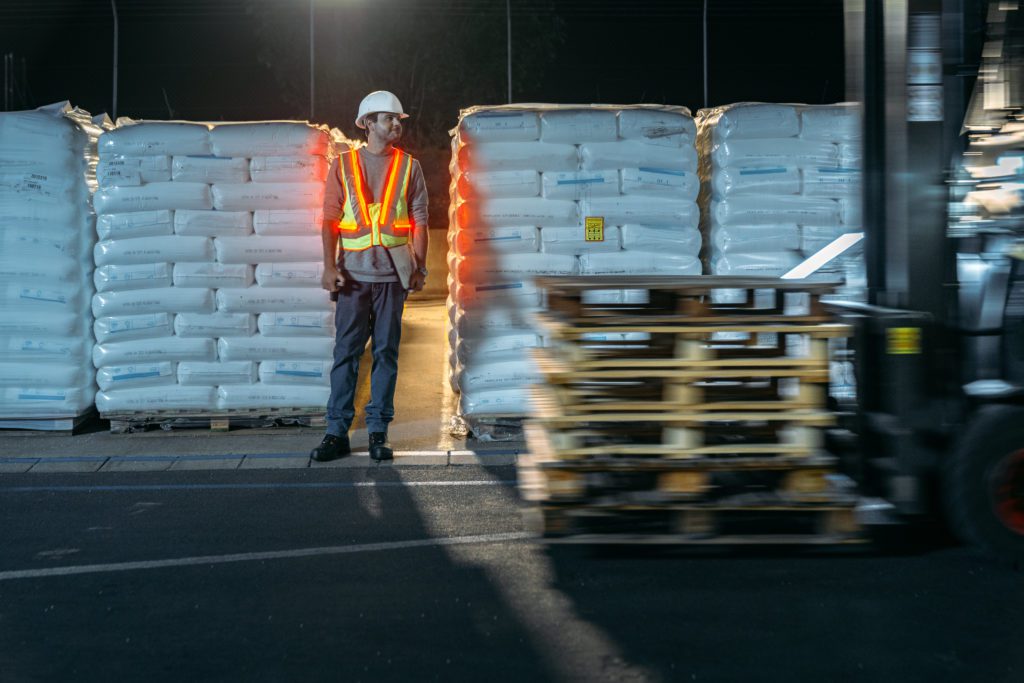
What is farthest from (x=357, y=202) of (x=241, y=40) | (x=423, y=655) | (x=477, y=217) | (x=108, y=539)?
(x=241, y=40)

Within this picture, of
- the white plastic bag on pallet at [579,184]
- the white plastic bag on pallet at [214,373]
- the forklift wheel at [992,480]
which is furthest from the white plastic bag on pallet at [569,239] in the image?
the forklift wheel at [992,480]

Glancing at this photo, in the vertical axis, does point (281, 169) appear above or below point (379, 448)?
above

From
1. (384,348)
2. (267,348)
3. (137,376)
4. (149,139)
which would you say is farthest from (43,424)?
(384,348)

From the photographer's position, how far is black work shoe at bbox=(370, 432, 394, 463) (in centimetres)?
809

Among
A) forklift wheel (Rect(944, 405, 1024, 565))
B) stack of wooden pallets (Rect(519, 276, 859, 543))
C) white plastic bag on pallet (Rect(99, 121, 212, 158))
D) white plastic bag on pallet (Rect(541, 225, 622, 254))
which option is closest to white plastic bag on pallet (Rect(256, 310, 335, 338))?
white plastic bag on pallet (Rect(99, 121, 212, 158))

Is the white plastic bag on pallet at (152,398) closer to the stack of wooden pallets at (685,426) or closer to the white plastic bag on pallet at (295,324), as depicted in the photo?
the white plastic bag on pallet at (295,324)

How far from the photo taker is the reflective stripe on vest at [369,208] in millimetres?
8125

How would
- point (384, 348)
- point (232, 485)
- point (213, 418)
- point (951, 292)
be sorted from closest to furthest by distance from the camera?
point (951, 292) < point (232, 485) < point (384, 348) < point (213, 418)

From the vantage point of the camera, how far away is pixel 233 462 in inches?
320

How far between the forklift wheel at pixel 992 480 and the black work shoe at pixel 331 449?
394cm

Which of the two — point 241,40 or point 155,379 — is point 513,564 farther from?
point 241,40

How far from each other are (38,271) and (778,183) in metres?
5.09

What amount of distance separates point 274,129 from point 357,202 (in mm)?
1189

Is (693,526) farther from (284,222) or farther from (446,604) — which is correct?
(284,222)
